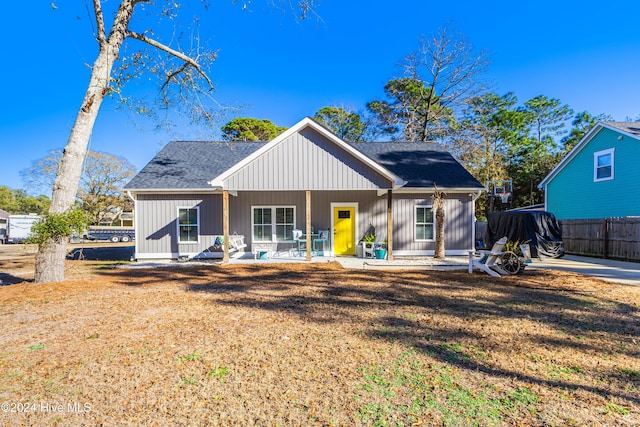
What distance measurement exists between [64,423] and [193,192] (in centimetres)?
1087

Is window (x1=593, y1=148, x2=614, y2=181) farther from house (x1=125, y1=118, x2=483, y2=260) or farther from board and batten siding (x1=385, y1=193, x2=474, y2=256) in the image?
board and batten siding (x1=385, y1=193, x2=474, y2=256)

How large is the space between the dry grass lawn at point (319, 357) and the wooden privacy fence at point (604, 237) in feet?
22.4

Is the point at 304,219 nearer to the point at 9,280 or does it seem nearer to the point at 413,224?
the point at 413,224

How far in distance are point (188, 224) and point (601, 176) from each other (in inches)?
728

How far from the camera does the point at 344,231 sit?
13242mm

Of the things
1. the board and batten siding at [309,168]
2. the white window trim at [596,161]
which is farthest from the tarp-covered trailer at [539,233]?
the board and batten siding at [309,168]

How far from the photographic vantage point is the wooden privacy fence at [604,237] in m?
11.5

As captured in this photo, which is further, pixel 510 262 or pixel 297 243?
pixel 297 243

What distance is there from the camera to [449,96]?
23734mm

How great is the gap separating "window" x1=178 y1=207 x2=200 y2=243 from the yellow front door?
211 inches

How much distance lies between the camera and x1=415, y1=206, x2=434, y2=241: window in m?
13.1

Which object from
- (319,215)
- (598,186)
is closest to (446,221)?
(319,215)

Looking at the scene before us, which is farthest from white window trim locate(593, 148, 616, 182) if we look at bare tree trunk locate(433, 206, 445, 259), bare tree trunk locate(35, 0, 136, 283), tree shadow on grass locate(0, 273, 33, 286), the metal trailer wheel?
tree shadow on grass locate(0, 273, 33, 286)

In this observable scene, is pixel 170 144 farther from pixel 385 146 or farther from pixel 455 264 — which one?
pixel 455 264
